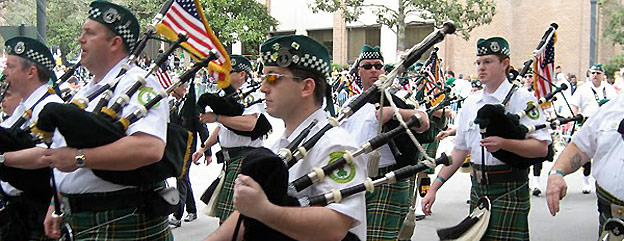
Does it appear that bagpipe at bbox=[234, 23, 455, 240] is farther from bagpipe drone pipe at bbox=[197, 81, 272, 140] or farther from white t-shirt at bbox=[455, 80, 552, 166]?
bagpipe drone pipe at bbox=[197, 81, 272, 140]

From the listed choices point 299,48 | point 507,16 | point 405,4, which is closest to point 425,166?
point 299,48

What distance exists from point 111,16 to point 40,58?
1.00 meters

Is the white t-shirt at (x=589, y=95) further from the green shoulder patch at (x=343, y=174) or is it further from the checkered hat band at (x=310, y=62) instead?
→ the green shoulder patch at (x=343, y=174)

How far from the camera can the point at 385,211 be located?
4812mm

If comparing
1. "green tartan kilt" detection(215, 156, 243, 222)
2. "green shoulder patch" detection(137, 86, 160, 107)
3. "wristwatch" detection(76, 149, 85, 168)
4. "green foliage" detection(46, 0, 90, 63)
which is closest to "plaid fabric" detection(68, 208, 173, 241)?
"wristwatch" detection(76, 149, 85, 168)

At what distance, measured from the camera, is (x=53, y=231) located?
11.4 ft

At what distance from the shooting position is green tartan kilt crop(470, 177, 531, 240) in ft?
15.1

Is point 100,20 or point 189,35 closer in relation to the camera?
point 100,20

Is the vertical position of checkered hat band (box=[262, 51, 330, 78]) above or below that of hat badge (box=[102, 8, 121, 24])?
below

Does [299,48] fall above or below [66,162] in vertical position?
above

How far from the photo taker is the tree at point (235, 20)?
2502cm

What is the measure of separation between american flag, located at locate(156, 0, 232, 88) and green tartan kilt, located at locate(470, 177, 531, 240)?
6.81 feet

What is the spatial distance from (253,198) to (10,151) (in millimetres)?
2062

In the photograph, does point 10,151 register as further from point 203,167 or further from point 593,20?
point 593,20
